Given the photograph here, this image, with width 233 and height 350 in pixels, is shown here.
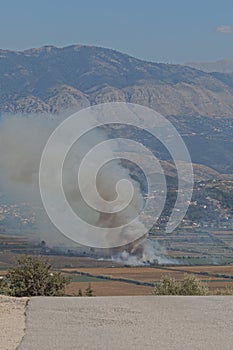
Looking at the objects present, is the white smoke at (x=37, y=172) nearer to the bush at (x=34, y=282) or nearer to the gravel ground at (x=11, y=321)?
the bush at (x=34, y=282)

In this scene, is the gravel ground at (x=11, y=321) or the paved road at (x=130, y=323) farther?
the gravel ground at (x=11, y=321)

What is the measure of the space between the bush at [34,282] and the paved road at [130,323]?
5.90 m

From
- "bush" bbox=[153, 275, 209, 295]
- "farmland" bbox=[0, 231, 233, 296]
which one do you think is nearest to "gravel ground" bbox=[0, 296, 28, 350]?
"bush" bbox=[153, 275, 209, 295]

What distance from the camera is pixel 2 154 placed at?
8769 cm

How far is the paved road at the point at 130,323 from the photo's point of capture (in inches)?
936

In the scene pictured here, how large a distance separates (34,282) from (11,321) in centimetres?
1115

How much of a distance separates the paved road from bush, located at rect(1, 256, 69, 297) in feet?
19.4

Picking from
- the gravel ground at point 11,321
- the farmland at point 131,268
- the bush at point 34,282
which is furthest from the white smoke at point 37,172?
the gravel ground at point 11,321

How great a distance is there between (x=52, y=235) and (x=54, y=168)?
2932 cm

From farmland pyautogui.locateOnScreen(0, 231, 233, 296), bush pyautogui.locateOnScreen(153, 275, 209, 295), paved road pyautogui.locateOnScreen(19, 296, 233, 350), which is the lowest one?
paved road pyautogui.locateOnScreen(19, 296, 233, 350)

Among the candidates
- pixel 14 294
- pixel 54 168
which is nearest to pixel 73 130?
pixel 54 168

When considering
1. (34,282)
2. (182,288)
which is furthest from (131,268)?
(34,282)

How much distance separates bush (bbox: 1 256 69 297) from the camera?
38406mm

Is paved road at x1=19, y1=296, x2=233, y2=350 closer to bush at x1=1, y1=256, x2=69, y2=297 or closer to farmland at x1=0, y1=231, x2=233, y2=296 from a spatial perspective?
bush at x1=1, y1=256, x2=69, y2=297
